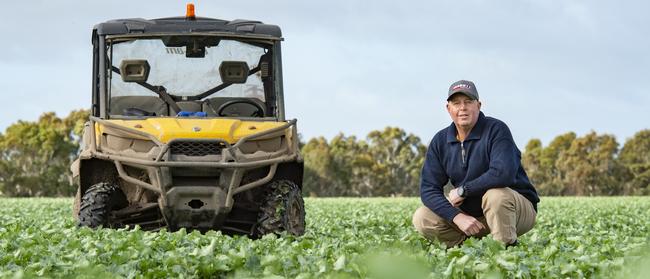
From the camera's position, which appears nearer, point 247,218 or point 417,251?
point 417,251

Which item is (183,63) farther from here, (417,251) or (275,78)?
(417,251)

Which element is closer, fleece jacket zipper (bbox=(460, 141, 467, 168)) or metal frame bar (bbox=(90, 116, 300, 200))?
fleece jacket zipper (bbox=(460, 141, 467, 168))

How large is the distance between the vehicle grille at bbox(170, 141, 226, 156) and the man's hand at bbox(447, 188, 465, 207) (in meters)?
2.85

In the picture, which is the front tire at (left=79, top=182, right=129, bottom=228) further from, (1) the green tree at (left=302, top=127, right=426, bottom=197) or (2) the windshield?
(1) the green tree at (left=302, top=127, right=426, bottom=197)

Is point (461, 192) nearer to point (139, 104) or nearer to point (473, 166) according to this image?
point (473, 166)

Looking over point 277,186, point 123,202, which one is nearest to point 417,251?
point 277,186

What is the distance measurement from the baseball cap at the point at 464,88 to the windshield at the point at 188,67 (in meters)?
3.68

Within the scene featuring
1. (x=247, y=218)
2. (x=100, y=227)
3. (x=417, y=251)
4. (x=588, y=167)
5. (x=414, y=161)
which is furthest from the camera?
(x=414, y=161)

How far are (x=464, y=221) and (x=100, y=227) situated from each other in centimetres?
382

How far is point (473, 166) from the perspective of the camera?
723 centimetres

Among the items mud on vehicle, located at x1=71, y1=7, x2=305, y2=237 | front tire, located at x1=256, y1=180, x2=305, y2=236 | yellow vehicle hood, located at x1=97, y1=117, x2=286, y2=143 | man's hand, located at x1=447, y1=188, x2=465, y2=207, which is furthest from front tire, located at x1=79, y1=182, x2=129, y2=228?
man's hand, located at x1=447, y1=188, x2=465, y2=207

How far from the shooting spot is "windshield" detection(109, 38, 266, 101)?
1010 centimetres

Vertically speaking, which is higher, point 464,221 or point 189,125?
point 189,125

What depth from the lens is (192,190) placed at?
29.6ft
